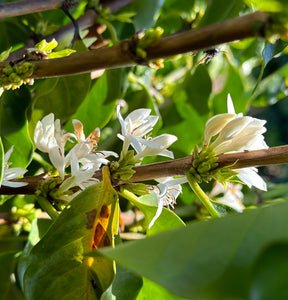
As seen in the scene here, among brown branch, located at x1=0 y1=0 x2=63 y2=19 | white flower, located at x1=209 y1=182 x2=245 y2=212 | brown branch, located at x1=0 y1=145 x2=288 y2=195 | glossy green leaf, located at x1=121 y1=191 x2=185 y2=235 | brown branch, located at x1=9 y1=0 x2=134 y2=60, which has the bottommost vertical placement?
white flower, located at x1=209 y1=182 x2=245 y2=212

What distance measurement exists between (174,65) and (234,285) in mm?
767

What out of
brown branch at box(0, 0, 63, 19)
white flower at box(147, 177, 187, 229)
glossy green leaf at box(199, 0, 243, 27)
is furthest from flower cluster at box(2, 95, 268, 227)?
glossy green leaf at box(199, 0, 243, 27)

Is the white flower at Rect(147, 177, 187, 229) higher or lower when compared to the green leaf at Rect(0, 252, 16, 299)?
higher

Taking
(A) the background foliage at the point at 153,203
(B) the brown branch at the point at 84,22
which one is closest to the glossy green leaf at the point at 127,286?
(A) the background foliage at the point at 153,203

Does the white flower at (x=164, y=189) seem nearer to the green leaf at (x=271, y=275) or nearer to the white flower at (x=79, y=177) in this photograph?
the white flower at (x=79, y=177)

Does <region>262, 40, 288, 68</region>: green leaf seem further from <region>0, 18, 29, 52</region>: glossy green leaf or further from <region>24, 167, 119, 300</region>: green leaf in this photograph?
<region>0, 18, 29, 52</region>: glossy green leaf

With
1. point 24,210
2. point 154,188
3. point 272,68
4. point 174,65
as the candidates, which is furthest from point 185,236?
point 174,65

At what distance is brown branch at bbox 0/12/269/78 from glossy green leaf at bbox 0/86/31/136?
8.4 inches

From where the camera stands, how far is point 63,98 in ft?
2.13

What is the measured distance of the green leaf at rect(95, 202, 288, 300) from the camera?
0.26 metres

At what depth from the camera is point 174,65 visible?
99 cm

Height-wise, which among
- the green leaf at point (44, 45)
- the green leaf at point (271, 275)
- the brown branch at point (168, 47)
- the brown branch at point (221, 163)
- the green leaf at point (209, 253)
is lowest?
the brown branch at point (221, 163)

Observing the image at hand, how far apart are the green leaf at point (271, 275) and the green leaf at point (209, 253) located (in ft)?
0.04

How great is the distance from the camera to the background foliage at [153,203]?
0.89 ft
